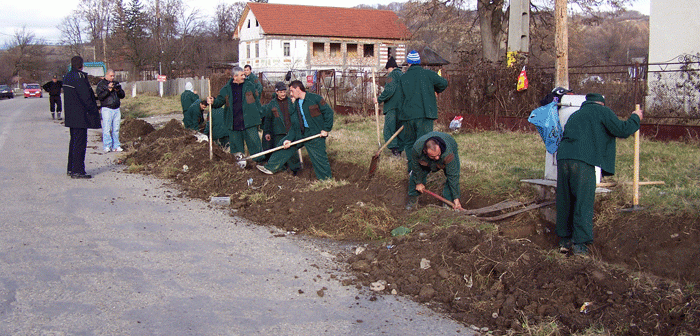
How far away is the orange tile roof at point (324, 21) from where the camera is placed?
5006 centimetres

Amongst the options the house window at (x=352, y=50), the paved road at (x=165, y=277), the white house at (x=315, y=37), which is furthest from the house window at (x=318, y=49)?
the paved road at (x=165, y=277)

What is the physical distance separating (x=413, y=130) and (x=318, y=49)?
144 feet

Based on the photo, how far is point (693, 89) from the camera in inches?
480

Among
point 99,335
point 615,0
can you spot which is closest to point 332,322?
point 99,335

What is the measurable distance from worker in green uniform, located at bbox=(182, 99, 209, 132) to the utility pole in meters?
7.19

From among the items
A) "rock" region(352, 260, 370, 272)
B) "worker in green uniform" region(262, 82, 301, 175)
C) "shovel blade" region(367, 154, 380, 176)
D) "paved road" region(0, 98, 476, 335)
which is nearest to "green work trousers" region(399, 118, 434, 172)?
"shovel blade" region(367, 154, 380, 176)

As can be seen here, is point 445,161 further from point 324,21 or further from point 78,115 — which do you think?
point 324,21

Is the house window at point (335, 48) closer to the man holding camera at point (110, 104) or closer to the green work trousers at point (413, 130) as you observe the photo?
the man holding camera at point (110, 104)

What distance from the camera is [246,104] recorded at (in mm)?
10586

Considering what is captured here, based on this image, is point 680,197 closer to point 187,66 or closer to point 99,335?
point 99,335

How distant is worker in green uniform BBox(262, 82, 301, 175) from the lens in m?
10.5

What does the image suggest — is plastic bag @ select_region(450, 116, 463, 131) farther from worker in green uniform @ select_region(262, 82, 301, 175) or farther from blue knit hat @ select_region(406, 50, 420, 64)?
blue knit hat @ select_region(406, 50, 420, 64)

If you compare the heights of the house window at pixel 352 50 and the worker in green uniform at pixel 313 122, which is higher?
the house window at pixel 352 50

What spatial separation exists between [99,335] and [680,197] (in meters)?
6.02
